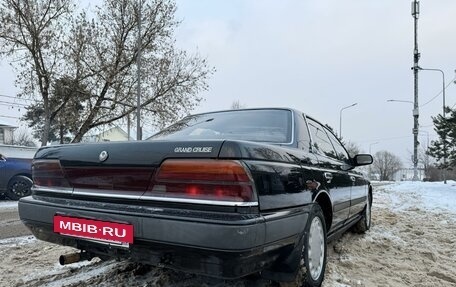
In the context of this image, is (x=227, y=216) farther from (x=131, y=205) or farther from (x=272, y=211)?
(x=131, y=205)

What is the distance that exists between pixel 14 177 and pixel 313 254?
34.3 ft

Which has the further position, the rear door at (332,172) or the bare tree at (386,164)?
the bare tree at (386,164)

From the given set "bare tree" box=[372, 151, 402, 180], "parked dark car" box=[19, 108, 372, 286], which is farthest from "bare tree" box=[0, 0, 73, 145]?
"bare tree" box=[372, 151, 402, 180]

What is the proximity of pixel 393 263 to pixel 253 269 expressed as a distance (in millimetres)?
2490

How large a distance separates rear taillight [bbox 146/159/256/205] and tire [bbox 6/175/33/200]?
10.2 metres

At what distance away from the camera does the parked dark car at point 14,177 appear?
36.0 ft

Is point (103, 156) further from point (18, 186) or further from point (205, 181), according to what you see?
point (18, 186)

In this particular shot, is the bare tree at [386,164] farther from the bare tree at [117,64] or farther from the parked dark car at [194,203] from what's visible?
the parked dark car at [194,203]

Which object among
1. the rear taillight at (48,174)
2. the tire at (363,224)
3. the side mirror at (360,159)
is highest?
the side mirror at (360,159)

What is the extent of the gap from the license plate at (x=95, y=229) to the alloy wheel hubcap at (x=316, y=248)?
1312mm

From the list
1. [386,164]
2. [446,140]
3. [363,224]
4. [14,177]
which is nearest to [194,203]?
[363,224]

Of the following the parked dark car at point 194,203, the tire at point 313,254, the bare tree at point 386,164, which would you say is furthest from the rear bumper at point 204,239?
the bare tree at point 386,164

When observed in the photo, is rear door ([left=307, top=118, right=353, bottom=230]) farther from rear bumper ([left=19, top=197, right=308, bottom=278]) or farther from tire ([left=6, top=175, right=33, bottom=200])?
tire ([left=6, top=175, right=33, bottom=200])

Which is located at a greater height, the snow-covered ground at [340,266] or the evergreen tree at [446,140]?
the evergreen tree at [446,140]
